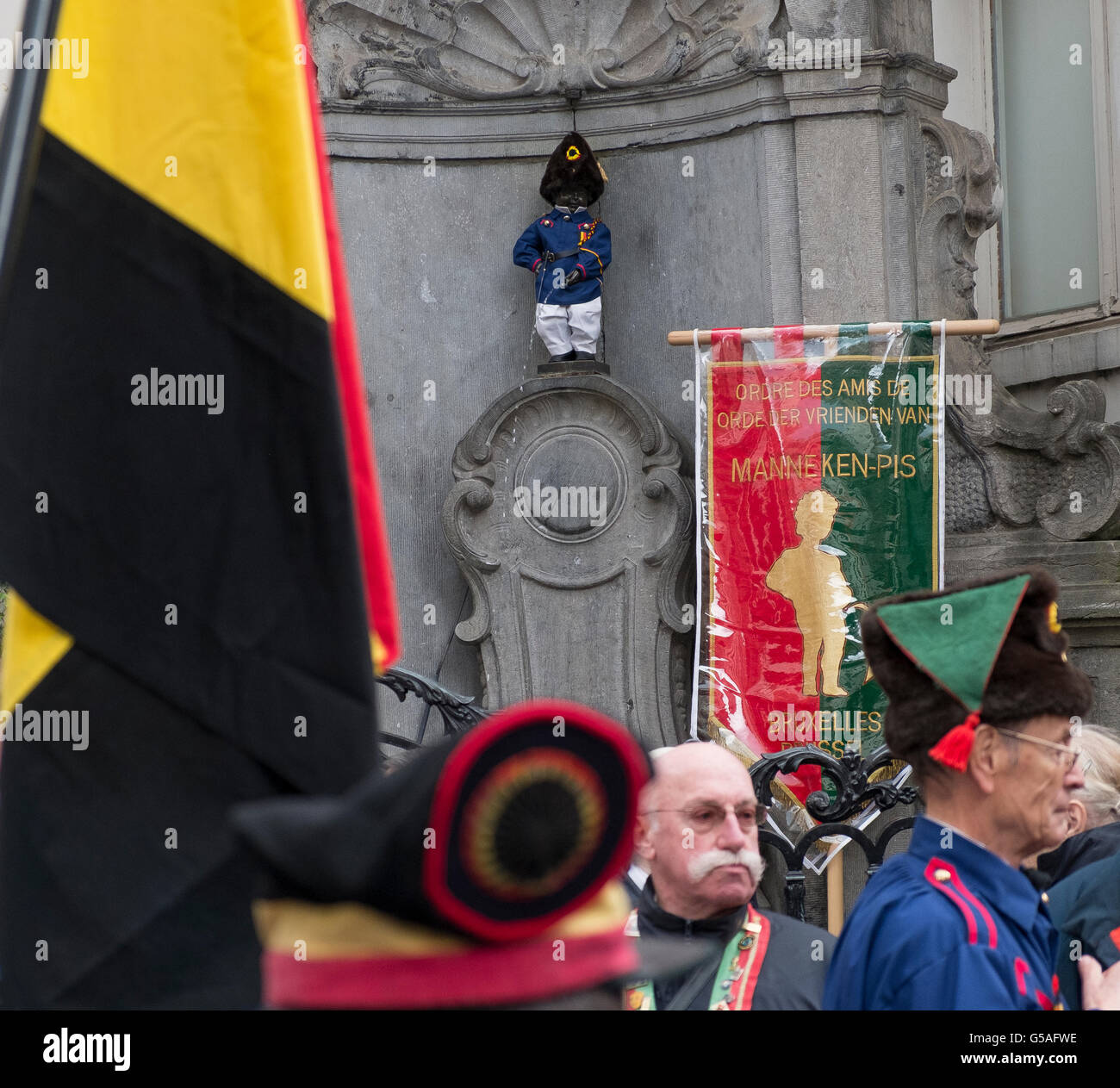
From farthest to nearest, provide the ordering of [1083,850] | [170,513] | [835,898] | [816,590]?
[816,590] < [835,898] < [1083,850] < [170,513]

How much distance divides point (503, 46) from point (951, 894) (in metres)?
7.40

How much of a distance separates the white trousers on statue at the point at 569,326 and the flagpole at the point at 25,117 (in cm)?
632

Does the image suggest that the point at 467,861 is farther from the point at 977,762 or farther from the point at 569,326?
the point at 569,326

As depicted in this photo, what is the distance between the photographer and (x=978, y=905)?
7.30 ft

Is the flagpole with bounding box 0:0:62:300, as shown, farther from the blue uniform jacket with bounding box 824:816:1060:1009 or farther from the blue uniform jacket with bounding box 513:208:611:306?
the blue uniform jacket with bounding box 513:208:611:306

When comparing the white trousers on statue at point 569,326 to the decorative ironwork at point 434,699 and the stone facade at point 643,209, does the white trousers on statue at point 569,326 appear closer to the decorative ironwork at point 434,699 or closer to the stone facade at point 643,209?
the stone facade at point 643,209

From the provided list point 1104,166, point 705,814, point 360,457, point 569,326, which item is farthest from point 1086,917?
point 1104,166

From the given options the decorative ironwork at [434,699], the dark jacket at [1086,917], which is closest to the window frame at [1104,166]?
the decorative ironwork at [434,699]

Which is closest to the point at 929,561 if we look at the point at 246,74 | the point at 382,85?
the point at 382,85

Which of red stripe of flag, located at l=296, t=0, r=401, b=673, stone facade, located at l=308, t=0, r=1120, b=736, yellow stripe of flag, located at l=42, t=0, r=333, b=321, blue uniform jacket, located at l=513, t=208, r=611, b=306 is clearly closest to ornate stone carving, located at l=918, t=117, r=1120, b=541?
stone facade, located at l=308, t=0, r=1120, b=736

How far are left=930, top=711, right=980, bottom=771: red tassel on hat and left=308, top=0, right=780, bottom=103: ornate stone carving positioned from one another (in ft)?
21.8

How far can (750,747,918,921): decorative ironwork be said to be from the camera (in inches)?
213

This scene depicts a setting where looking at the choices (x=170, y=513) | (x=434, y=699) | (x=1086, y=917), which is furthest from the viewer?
(x=434, y=699)

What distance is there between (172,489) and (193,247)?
28 centimetres
